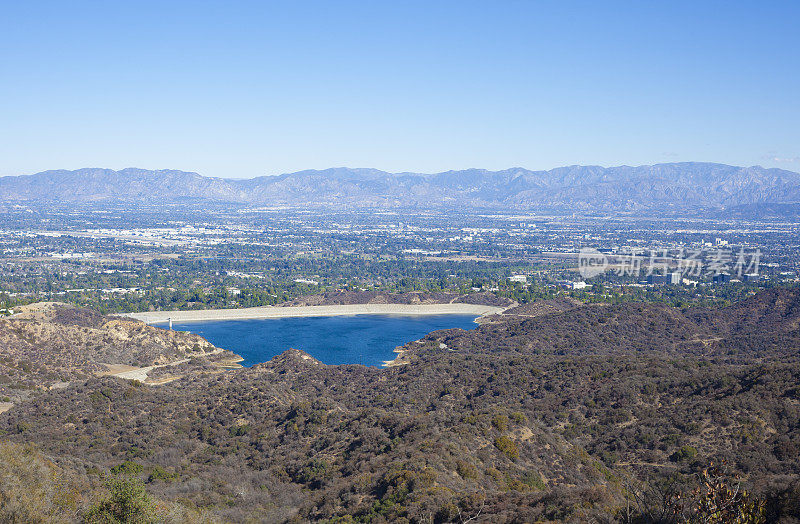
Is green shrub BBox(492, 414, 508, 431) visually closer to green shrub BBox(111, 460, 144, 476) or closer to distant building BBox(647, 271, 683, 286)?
green shrub BBox(111, 460, 144, 476)

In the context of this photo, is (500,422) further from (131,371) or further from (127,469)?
(131,371)

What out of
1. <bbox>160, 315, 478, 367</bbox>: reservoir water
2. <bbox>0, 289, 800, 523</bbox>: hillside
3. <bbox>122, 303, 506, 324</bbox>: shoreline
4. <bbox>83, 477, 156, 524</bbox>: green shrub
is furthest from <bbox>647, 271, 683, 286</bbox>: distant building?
<bbox>83, 477, 156, 524</bbox>: green shrub

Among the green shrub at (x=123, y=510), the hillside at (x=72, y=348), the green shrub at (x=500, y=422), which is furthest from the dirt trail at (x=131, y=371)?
the green shrub at (x=123, y=510)

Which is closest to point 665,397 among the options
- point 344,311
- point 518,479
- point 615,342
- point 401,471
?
point 518,479

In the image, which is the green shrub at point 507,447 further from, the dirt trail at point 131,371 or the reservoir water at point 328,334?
the reservoir water at point 328,334

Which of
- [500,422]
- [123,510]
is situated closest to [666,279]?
[500,422]
